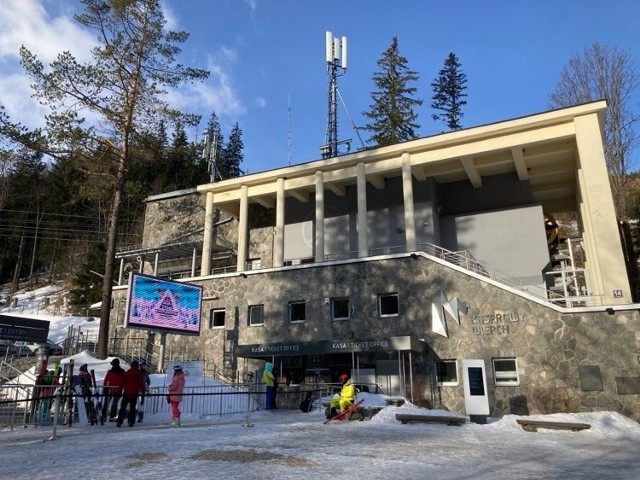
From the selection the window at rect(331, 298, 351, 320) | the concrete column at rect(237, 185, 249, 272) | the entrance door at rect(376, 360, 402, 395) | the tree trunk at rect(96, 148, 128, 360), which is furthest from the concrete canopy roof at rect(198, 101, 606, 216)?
the entrance door at rect(376, 360, 402, 395)

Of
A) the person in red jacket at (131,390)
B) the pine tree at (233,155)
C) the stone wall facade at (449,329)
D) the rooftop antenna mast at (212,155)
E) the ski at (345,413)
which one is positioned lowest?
the ski at (345,413)

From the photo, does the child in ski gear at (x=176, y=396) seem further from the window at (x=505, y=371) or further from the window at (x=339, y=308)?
the window at (x=505, y=371)

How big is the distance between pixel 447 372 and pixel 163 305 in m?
11.4

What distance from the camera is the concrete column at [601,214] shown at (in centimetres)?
1861

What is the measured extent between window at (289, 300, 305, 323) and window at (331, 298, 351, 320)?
5.10 ft

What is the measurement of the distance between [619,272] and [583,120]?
6.54 meters

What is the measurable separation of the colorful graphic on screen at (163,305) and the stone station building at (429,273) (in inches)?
103

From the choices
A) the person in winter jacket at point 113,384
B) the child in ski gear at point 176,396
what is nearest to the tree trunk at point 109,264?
the person in winter jacket at point 113,384

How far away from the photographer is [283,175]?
89.2 ft

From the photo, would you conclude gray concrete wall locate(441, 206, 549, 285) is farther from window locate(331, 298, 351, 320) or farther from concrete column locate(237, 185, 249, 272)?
concrete column locate(237, 185, 249, 272)

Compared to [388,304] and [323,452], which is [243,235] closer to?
[388,304]

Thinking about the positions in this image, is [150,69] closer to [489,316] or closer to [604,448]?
[489,316]

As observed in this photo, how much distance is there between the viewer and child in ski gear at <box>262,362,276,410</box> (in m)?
17.9

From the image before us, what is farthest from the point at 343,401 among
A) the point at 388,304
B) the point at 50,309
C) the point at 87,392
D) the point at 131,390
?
the point at 50,309
